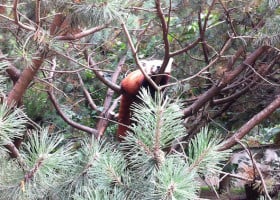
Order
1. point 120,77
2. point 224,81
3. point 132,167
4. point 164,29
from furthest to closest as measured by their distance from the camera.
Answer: point 120,77
point 224,81
point 164,29
point 132,167

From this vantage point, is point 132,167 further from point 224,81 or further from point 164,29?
point 224,81

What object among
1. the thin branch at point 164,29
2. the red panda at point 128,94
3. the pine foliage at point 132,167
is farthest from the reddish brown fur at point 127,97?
the pine foliage at point 132,167

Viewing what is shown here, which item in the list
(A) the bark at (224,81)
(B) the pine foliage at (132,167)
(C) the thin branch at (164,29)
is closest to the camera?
(B) the pine foliage at (132,167)

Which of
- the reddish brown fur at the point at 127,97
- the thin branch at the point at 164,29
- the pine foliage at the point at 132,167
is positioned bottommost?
the reddish brown fur at the point at 127,97

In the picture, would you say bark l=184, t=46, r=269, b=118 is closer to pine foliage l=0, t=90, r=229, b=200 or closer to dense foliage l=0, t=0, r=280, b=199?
dense foliage l=0, t=0, r=280, b=199

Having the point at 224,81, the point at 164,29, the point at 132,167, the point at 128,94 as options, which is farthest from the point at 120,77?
the point at 132,167

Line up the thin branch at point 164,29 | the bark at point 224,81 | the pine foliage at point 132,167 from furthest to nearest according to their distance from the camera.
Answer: the bark at point 224,81 → the thin branch at point 164,29 → the pine foliage at point 132,167

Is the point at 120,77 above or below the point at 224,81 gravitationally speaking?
below

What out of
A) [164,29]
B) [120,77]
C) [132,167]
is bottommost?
[120,77]

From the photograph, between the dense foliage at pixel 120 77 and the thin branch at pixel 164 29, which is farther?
the thin branch at pixel 164 29

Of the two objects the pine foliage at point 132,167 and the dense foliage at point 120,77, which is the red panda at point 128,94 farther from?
the pine foliage at point 132,167

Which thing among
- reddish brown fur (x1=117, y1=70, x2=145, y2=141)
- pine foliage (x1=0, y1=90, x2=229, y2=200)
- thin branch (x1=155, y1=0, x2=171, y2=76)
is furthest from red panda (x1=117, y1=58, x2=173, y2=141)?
pine foliage (x1=0, y1=90, x2=229, y2=200)

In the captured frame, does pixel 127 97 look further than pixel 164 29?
Yes

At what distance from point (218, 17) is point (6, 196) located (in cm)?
185
